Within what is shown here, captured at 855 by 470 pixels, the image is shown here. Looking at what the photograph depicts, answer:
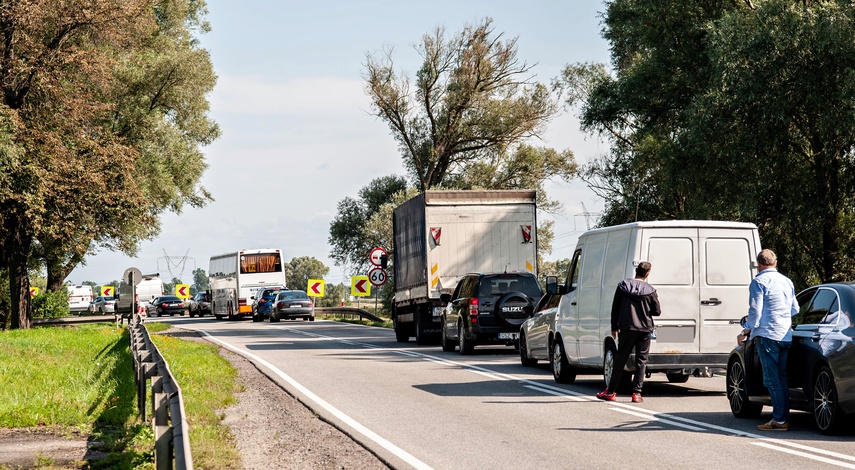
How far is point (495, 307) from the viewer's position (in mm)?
23719

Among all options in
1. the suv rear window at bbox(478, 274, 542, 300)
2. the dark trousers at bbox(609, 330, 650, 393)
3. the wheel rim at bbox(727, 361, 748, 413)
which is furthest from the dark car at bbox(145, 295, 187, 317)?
the wheel rim at bbox(727, 361, 748, 413)

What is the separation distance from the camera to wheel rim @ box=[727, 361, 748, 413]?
12424mm

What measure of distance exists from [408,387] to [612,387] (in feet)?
11.1

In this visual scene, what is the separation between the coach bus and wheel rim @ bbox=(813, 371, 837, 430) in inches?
2058

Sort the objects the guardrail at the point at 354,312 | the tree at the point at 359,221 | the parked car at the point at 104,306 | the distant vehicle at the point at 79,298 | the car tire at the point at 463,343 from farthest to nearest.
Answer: the distant vehicle at the point at 79,298
the parked car at the point at 104,306
the tree at the point at 359,221
the guardrail at the point at 354,312
the car tire at the point at 463,343

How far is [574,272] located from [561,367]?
4.72ft

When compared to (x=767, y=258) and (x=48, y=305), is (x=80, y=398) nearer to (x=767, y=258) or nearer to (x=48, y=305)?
(x=767, y=258)

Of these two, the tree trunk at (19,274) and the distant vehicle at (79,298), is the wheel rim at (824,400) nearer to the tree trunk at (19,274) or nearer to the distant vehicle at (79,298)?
the tree trunk at (19,274)

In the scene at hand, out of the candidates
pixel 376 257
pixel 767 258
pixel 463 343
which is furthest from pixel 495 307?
pixel 376 257

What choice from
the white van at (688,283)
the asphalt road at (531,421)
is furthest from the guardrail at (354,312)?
the white van at (688,283)

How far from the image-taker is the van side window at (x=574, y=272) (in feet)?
56.0

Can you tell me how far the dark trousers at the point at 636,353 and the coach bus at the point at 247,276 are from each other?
48658mm

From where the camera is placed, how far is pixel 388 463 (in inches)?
371

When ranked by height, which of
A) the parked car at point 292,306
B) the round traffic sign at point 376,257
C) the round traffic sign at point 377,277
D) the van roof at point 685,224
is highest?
the round traffic sign at point 376,257
